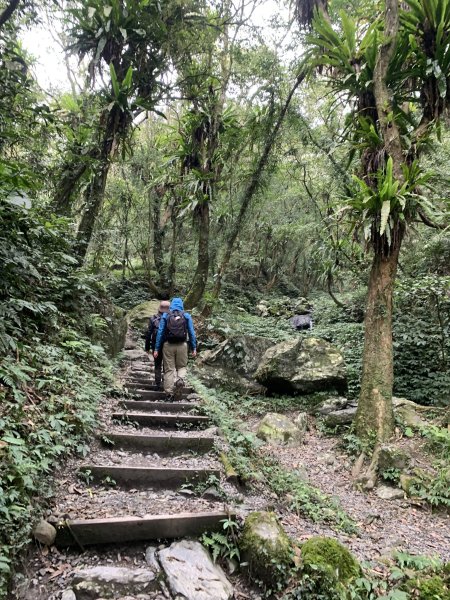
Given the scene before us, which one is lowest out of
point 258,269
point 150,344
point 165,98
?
point 150,344

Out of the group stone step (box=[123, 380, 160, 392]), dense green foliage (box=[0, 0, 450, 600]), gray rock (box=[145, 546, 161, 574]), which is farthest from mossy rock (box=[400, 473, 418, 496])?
stone step (box=[123, 380, 160, 392])

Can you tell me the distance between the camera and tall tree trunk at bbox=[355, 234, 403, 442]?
16.6ft

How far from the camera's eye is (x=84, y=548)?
98.4 inches

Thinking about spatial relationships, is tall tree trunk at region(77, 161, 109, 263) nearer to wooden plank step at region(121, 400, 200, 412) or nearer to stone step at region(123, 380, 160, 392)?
stone step at region(123, 380, 160, 392)

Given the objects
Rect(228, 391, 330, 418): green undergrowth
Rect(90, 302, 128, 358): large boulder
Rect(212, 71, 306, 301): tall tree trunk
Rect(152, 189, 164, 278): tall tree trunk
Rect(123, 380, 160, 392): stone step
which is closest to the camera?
Rect(123, 380, 160, 392): stone step

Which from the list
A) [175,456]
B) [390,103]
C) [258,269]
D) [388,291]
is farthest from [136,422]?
[258,269]

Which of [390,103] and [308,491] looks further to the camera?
[390,103]

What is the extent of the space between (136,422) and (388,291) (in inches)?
155

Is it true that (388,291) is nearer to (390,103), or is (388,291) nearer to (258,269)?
(390,103)

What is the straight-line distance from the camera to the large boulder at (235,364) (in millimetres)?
7148

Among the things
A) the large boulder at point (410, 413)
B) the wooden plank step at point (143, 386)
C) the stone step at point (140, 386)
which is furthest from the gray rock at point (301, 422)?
the stone step at point (140, 386)

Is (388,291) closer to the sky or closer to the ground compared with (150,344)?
closer to the sky

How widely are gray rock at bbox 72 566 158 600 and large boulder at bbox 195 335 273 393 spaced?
15.4ft

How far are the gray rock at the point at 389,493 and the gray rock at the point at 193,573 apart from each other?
253 cm
